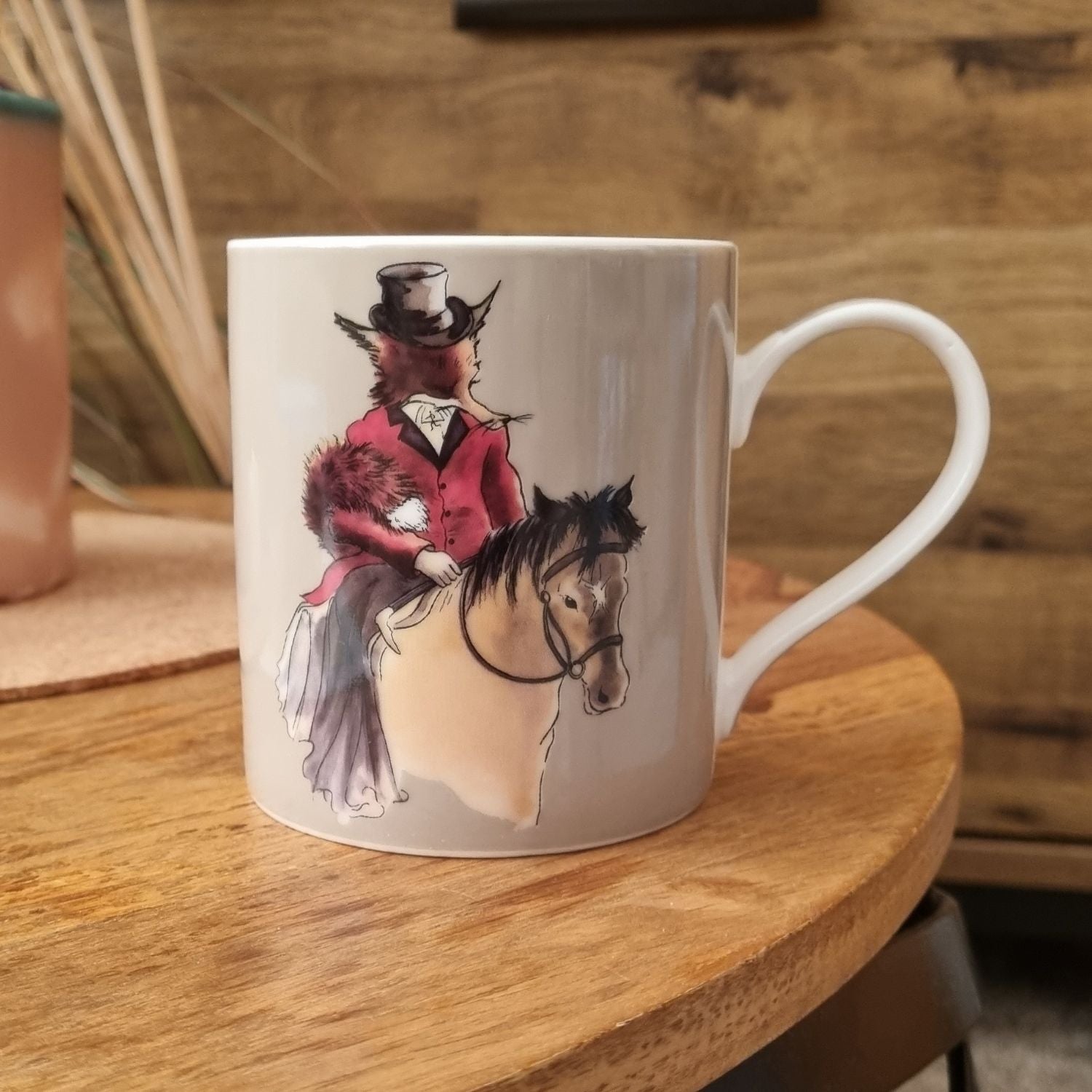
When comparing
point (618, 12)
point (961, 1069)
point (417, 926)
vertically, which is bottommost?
point (961, 1069)

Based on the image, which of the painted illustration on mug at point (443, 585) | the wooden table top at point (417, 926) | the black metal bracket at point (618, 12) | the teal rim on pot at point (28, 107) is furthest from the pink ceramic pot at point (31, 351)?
the black metal bracket at point (618, 12)

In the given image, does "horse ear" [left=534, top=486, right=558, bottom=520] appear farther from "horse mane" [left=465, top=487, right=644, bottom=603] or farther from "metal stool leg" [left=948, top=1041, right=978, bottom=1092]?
"metal stool leg" [left=948, top=1041, right=978, bottom=1092]

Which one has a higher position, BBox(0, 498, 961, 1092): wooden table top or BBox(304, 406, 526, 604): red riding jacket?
BBox(304, 406, 526, 604): red riding jacket

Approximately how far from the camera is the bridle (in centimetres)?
28

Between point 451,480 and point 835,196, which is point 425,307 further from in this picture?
point 835,196

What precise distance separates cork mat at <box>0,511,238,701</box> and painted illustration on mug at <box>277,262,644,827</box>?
16 cm

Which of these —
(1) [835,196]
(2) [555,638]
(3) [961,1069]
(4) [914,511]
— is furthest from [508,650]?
(1) [835,196]

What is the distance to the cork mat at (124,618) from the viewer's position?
16.5 inches

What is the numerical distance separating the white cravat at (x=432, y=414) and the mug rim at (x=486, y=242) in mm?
35

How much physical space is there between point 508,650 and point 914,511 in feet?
0.42

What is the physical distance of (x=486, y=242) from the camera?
0.27 m

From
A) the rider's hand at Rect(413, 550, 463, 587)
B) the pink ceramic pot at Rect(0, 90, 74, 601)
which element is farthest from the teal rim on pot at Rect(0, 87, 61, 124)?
the rider's hand at Rect(413, 550, 463, 587)

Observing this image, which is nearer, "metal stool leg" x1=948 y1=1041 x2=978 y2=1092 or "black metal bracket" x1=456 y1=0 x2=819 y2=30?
"metal stool leg" x1=948 y1=1041 x2=978 y2=1092

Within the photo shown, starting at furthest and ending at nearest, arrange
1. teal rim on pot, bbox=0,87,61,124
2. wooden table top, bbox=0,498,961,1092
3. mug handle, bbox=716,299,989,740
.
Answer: teal rim on pot, bbox=0,87,61,124 → mug handle, bbox=716,299,989,740 → wooden table top, bbox=0,498,961,1092
